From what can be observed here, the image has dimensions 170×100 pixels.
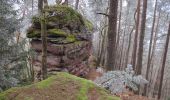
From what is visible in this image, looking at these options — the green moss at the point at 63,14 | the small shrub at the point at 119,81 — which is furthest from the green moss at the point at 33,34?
the small shrub at the point at 119,81

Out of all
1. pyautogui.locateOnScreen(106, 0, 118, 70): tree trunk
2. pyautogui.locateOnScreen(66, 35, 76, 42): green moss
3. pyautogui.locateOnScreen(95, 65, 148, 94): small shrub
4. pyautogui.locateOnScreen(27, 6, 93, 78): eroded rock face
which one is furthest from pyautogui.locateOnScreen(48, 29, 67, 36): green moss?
pyautogui.locateOnScreen(95, 65, 148, 94): small shrub

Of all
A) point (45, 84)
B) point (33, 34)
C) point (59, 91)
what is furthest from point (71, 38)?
point (59, 91)

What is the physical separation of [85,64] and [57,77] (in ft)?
33.6

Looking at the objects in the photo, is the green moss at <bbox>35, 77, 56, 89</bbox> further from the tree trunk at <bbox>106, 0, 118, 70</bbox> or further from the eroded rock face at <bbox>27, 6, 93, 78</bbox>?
the eroded rock face at <bbox>27, 6, 93, 78</bbox>

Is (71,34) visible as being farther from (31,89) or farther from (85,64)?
(31,89)

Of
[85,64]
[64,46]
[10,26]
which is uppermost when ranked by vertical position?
[10,26]

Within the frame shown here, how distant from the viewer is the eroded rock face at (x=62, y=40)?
11719mm

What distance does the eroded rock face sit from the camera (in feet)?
38.4

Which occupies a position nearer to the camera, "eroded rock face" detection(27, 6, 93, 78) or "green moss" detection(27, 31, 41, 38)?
"eroded rock face" detection(27, 6, 93, 78)

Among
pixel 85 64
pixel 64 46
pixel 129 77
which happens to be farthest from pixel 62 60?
pixel 129 77

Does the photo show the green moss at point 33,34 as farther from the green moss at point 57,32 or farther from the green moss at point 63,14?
the green moss at point 63,14

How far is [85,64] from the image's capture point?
565 inches

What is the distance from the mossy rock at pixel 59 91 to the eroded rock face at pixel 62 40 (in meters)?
7.43

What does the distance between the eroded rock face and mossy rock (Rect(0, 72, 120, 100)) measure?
7.43m
